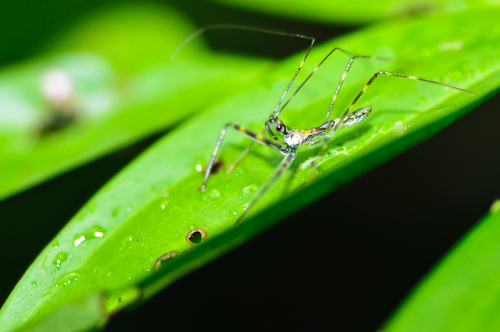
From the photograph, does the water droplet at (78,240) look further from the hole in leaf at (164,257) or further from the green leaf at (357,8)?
the green leaf at (357,8)

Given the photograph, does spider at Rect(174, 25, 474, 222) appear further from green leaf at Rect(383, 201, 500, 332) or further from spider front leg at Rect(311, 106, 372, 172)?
green leaf at Rect(383, 201, 500, 332)

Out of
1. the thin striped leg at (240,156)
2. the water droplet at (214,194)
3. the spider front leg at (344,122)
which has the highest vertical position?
the thin striped leg at (240,156)

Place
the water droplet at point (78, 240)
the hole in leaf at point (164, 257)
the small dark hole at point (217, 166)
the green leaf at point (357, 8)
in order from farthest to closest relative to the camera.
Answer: the green leaf at point (357, 8), the small dark hole at point (217, 166), the water droplet at point (78, 240), the hole in leaf at point (164, 257)

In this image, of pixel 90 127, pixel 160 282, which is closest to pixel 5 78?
pixel 90 127

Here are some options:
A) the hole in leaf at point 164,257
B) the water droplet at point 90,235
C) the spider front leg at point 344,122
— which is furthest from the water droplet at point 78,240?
the spider front leg at point 344,122

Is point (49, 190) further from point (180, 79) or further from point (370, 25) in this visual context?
point (370, 25)

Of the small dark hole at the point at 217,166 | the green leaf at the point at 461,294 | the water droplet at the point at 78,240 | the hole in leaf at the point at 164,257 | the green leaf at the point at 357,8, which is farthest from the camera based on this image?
the green leaf at the point at 357,8
